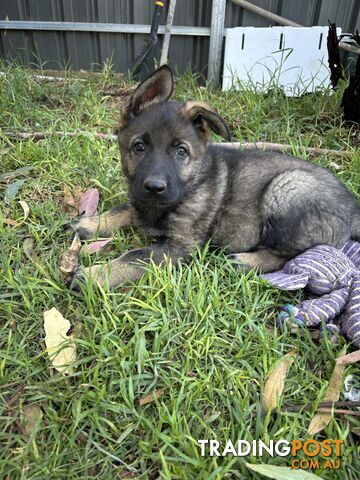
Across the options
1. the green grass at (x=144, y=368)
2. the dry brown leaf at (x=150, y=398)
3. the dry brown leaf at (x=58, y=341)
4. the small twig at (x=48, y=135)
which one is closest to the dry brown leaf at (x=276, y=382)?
the green grass at (x=144, y=368)

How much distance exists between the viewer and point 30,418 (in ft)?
5.55

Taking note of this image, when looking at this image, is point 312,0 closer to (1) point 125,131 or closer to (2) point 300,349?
(1) point 125,131

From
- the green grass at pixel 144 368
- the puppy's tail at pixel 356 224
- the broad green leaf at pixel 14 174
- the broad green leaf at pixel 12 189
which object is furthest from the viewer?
the broad green leaf at pixel 14 174

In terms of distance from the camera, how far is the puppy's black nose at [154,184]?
228 cm

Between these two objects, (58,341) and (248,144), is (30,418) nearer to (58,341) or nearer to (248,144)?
(58,341)

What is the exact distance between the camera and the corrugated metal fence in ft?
16.7

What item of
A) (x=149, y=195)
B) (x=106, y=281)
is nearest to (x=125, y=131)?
(x=149, y=195)

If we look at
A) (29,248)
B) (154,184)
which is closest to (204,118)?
(154,184)

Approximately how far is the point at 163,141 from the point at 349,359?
63.0 inches

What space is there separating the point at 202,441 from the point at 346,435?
1.98ft

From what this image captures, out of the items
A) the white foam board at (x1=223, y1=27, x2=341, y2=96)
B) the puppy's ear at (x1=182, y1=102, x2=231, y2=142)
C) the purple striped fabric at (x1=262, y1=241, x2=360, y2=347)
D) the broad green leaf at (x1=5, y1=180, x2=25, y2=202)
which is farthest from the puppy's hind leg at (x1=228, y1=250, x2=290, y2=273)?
the white foam board at (x1=223, y1=27, x2=341, y2=96)

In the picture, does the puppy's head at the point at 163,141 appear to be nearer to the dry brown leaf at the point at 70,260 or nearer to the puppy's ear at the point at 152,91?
the puppy's ear at the point at 152,91

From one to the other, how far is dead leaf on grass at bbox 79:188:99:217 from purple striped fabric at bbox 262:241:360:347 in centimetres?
141

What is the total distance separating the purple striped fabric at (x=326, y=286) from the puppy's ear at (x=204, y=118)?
3.04 feet
